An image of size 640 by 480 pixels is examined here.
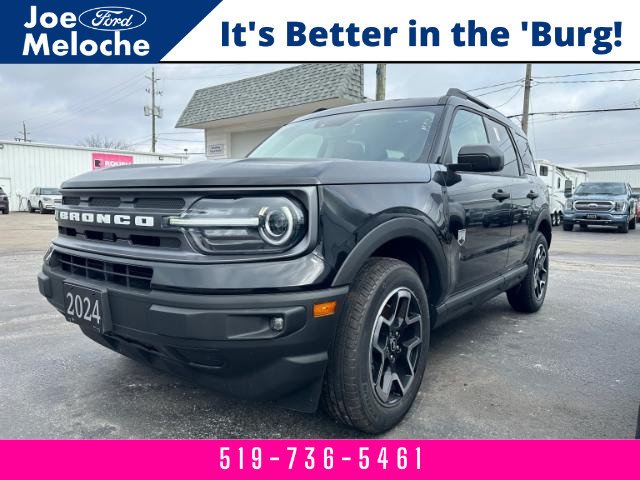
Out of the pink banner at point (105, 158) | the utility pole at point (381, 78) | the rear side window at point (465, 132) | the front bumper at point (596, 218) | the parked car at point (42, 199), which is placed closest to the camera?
the rear side window at point (465, 132)

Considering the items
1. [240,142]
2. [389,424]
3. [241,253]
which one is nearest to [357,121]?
[241,253]

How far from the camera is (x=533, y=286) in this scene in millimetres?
4523

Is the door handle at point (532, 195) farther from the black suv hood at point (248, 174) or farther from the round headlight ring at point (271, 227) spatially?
the round headlight ring at point (271, 227)

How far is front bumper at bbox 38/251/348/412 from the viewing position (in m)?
1.80

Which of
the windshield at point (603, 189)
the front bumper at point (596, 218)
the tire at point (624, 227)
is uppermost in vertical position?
the windshield at point (603, 189)

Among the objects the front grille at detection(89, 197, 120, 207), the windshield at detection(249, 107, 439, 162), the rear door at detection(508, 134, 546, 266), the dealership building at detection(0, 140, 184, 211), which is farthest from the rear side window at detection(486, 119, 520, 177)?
the dealership building at detection(0, 140, 184, 211)

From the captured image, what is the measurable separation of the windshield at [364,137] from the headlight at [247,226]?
1095 millimetres

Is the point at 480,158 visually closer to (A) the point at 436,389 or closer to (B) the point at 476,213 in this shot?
(B) the point at 476,213

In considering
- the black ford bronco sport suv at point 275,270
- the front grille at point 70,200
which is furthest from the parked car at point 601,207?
the front grille at point 70,200

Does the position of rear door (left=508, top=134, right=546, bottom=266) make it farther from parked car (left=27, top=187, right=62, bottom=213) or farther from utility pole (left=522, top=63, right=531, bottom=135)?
parked car (left=27, top=187, right=62, bottom=213)

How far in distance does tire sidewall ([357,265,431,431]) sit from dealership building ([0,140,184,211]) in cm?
2468

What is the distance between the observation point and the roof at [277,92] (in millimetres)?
13266

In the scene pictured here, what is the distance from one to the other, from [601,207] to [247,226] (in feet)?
56.5

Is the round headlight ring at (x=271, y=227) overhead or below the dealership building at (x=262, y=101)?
below
